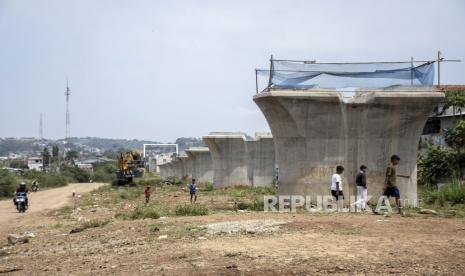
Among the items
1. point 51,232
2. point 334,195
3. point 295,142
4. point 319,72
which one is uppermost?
point 319,72

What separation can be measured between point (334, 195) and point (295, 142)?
2084 mm

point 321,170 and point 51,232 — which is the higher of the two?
point 321,170

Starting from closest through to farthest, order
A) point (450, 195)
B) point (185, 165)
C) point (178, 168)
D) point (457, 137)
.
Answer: point (450, 195) → point (457, 137) → point (185, 165) → point (178, 168)

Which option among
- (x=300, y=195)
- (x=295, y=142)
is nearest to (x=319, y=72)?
(x=295, y=142)

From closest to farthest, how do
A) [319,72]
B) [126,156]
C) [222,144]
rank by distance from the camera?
[319,72], [222,144], [126,156]

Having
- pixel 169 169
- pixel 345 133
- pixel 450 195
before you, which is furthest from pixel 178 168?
pixel 450 195

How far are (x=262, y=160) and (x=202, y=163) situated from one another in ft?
41.6

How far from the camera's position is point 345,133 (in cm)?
1566

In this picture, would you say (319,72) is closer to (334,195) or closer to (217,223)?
(334,195)

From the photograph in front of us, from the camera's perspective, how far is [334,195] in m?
14.1

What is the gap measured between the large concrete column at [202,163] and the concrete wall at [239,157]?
8.47 metres

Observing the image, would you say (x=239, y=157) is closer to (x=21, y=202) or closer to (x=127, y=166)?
(x=127, y=166)

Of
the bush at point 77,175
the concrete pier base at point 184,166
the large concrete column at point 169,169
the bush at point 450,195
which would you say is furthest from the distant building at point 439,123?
the bush at point 77,175

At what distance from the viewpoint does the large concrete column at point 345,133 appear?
15.3m
